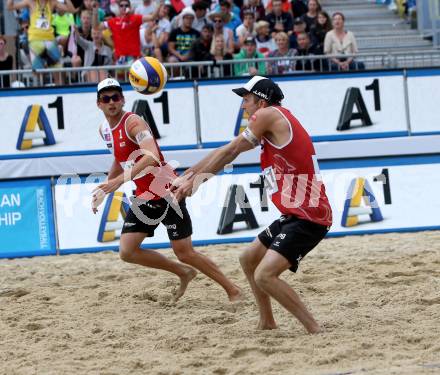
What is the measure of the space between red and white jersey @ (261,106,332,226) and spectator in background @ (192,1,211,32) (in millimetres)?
7617

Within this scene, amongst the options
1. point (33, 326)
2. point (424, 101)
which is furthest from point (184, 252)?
point (424, 101)

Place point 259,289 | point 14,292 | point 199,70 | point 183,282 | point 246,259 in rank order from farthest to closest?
point 199,70 → point 14,292 → point 183,282 → point 246,259 → point 259,289

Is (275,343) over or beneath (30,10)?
beneath

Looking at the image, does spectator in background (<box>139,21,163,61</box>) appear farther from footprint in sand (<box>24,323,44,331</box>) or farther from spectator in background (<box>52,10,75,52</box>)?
footprint in sand (<box>24,323,44,331</box>)

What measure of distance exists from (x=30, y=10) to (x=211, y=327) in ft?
25.4

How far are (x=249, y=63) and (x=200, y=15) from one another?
6.19ft

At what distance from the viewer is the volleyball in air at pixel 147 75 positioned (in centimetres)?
785

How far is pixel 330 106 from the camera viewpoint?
11.5m

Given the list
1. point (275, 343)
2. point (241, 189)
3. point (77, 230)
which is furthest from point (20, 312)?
point (241, 189)

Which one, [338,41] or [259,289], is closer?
[259,289]

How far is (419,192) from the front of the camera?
11.2 metres

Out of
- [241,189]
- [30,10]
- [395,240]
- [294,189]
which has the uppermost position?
[30,10]

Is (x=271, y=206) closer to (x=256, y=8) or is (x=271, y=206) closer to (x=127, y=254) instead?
(x=127, y=254)

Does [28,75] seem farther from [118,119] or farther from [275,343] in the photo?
[275,343]
